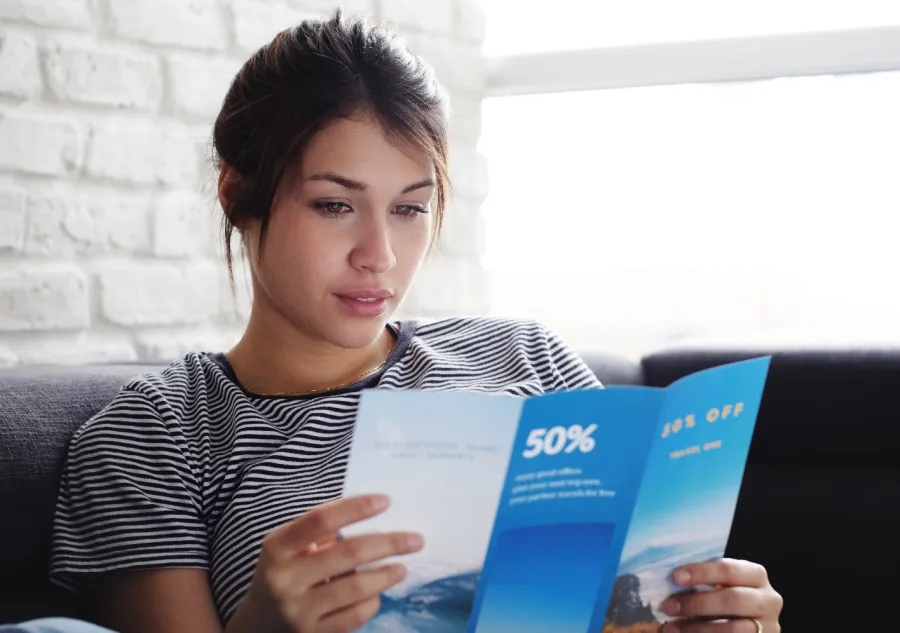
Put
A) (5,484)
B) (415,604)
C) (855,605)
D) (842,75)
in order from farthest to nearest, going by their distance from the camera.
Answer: (842,75) → (855,605) → (5,484) → (415,604)

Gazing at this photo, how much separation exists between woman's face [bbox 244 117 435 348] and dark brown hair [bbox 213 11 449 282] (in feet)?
0.07

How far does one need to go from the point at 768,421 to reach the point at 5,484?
1.01 meters

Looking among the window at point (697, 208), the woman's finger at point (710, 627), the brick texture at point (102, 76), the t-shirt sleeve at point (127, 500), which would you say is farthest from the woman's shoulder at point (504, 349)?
the window at point (697, 208)

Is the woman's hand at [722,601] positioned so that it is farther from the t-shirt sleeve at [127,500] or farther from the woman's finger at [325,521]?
the t-shirt sleeve at [127,500]

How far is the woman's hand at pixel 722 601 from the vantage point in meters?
0.92

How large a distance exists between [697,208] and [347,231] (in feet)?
4.62

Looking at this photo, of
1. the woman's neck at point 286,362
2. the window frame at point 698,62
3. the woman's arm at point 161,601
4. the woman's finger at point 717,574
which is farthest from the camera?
the window frame at point 698,62

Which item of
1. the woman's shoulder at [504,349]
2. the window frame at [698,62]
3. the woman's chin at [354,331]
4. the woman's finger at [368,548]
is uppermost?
the window frame at [698,62]

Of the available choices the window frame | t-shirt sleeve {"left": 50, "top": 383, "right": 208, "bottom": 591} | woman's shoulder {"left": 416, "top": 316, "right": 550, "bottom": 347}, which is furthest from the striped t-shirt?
the window frame

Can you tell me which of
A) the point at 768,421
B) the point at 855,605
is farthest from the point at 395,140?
the point at 855,605

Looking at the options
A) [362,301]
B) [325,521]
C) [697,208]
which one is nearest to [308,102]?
[362,301]

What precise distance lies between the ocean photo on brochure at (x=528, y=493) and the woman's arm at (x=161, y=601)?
30 centimetres

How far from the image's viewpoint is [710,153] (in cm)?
241

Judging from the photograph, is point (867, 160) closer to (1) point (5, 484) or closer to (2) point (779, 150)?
(2) point (779, 150)
